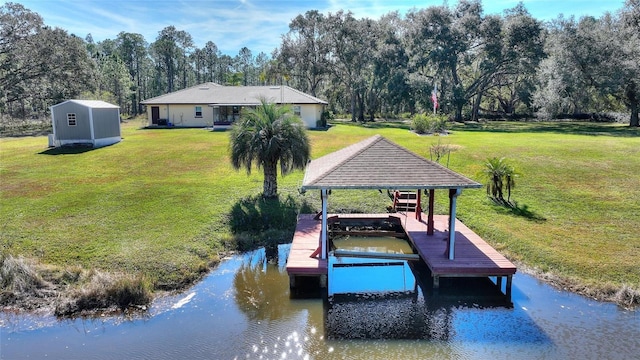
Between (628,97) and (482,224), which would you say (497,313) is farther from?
(628,97)

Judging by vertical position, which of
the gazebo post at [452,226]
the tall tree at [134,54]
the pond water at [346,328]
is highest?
the tall tree at [134,54]

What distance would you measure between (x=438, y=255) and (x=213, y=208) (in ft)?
25.1

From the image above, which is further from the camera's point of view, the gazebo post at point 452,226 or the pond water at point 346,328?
the gazebo post at point 452,226

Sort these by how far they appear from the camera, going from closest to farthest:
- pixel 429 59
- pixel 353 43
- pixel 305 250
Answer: pixel 305 250
pixel 429 59
pixel 353 43

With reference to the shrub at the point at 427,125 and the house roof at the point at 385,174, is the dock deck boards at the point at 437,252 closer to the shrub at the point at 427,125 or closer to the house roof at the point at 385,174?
the house roof at the point at 385,174

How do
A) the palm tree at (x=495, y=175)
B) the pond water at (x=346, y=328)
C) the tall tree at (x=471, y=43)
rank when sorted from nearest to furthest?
the pond water at (x=346, y=328) < the palm tree at (x=495, y=175) < the tall tree at (x=471, y=43)

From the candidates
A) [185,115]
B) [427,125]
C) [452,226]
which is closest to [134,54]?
[185,115]

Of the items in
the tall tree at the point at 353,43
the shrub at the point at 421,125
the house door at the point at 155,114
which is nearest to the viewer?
the shrub at the point at 421,125

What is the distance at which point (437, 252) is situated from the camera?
10.8 meters

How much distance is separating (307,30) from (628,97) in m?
32.2

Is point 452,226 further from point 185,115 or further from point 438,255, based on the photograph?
point 185,115

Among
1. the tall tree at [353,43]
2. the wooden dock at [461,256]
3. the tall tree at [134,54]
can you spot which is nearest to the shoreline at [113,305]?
the wooden dock at [461,256]

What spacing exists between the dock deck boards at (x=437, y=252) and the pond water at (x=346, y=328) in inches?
21.6

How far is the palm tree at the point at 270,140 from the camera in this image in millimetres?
14391
